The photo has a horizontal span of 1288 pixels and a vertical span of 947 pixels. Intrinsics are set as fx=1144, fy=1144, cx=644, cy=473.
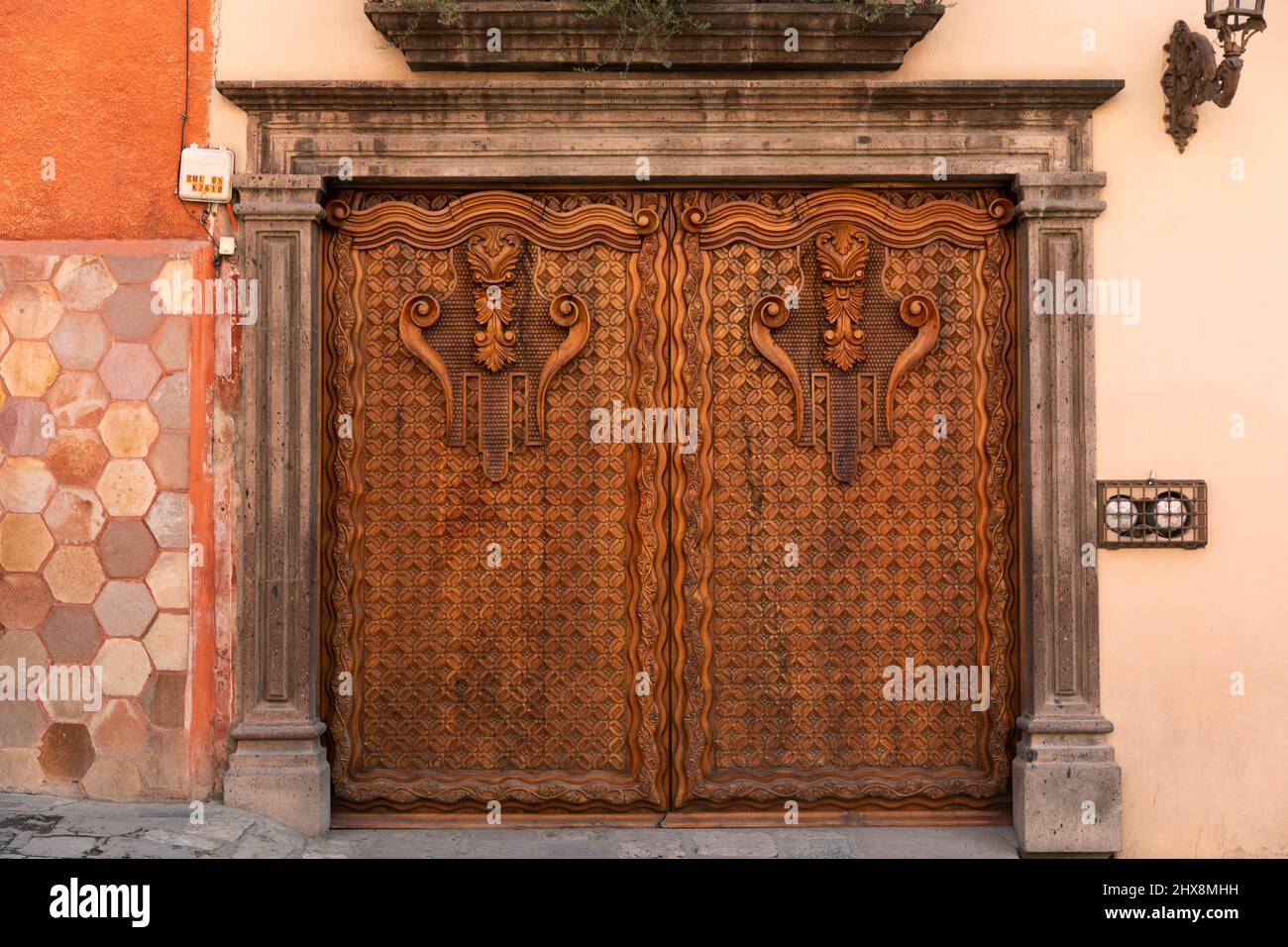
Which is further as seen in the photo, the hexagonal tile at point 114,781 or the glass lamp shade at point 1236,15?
the hexagonal tile at point 114,781

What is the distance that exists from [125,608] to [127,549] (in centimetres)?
26

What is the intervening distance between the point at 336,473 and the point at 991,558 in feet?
9.66

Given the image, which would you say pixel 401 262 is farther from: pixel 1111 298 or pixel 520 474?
pixel 1111 298

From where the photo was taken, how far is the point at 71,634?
4.98 meters

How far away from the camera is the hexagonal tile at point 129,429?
5.00 meters

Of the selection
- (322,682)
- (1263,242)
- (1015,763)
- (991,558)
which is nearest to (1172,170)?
(1263,242)

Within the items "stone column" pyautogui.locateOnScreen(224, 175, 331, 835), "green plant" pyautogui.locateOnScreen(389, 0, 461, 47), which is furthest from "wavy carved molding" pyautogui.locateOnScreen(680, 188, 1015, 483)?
"stone column" pyautogui.locateOnScreen(224, 175, 331, 835)

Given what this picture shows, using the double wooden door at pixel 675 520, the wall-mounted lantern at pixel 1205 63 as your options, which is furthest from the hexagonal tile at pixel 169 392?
the wall-mounted lantern at pixel 1205 63

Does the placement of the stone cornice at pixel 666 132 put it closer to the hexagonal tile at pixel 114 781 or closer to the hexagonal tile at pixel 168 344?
the hexagonal tile at pixel 168 344

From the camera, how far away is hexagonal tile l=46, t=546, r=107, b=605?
4984mm

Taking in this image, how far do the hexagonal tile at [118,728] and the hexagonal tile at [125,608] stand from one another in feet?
1.02

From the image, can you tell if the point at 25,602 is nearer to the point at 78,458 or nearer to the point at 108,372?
the point at 78,458
